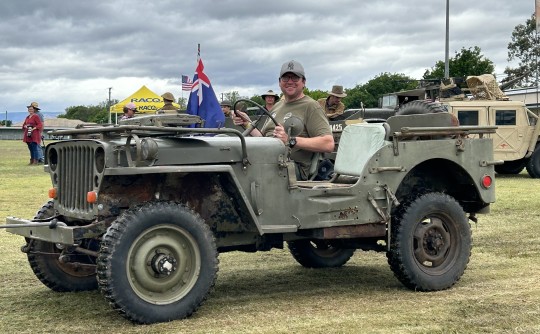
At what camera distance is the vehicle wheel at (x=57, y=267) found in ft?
19.0

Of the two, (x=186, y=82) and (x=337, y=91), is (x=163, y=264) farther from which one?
(x=186, y=82)

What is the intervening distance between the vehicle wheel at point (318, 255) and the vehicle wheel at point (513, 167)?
43.0ft

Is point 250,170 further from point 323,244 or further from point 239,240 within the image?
point 323,244

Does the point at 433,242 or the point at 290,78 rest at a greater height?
the point at 290,78

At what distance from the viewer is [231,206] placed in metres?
5.48

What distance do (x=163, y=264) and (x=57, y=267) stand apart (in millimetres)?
1482

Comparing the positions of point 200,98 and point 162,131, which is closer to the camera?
point 162,131

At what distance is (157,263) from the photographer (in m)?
4.88

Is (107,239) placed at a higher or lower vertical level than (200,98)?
lower

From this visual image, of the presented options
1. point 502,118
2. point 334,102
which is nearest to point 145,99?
point 502,118

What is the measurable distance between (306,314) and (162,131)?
5.39 ft

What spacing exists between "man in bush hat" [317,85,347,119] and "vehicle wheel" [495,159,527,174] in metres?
7.70

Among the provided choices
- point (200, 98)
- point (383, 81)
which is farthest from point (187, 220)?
point (383, 81)

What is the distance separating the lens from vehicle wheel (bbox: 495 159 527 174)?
767 inches
